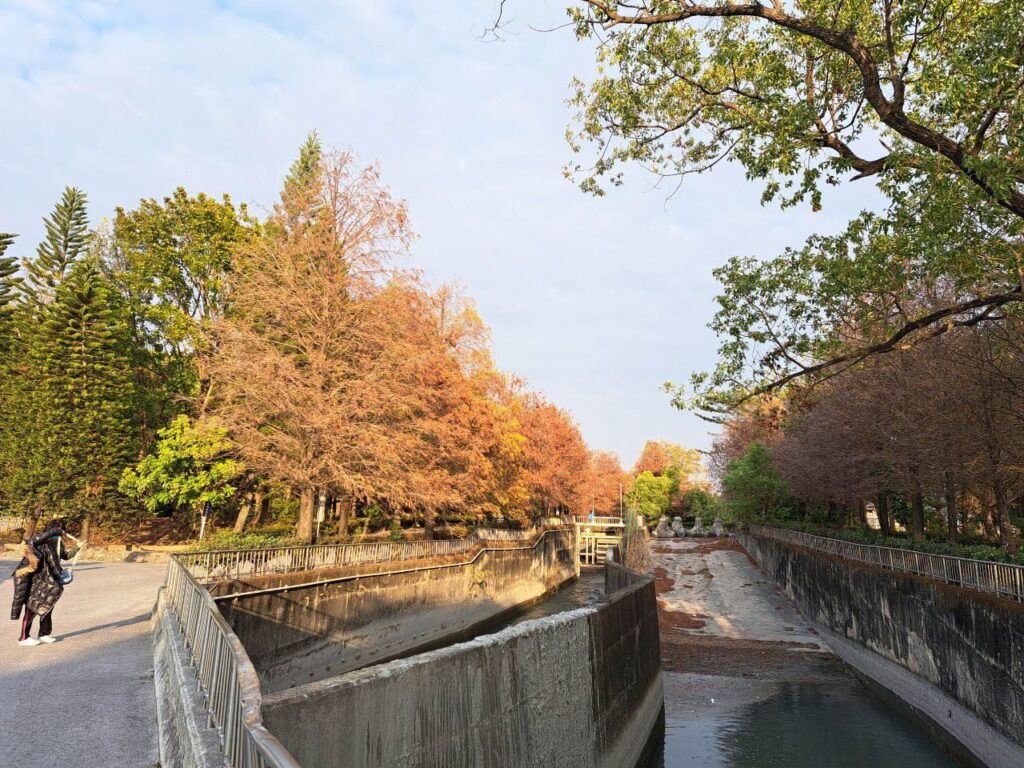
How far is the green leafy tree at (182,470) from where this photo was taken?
25.5m

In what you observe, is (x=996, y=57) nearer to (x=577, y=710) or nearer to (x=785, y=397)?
(x=785, y=397)

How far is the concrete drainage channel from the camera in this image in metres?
4.45

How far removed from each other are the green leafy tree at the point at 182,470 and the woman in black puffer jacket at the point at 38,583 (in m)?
15.9

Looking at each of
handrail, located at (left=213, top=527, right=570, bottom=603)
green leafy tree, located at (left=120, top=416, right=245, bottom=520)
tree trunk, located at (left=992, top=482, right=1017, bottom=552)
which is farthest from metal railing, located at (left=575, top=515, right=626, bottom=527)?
tree trunk, located at (left=992, top=482, right=1017, bottom=552)

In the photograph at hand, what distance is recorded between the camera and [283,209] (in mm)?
23125

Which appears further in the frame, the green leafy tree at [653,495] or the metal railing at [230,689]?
the green leafy tree at [653,495]

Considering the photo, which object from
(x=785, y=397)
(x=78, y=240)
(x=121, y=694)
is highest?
(x=78, y=240)

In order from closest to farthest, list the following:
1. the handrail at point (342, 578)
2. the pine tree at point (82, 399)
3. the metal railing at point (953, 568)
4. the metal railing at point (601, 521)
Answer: the metal railing at point (953, 568)
the handrail at point (342, 578)
the pine tree at point (82, 399)
the metal railing at point (601, 521)

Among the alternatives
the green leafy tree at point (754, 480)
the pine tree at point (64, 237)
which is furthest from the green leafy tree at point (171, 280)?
the green leafy tree at point (754, 480)

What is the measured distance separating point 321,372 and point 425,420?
16.0ft

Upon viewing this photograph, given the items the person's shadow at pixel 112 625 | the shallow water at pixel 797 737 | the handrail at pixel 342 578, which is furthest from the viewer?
the handrail at pixel 342 578

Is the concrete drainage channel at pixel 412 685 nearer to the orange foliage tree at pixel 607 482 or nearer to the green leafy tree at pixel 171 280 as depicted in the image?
the green leafy tree at pixel 171 280

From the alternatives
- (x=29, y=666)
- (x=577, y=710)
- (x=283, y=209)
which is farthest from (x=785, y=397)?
(x=283, y=209)

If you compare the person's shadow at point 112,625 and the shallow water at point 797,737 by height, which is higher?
the person's shadow at point 112,625
